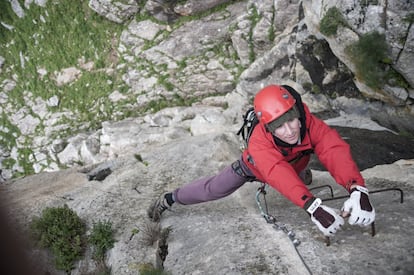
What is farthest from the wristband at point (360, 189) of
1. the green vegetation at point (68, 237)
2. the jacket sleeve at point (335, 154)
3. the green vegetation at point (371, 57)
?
the green vegetation at point (371, 57)

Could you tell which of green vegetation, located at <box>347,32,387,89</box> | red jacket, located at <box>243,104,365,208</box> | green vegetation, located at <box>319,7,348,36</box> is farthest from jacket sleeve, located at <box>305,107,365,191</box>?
green vegetation, located at <box>319,7,348,36</box>

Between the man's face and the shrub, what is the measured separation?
6245 millimetres

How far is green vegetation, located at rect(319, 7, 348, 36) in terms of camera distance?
434 inches

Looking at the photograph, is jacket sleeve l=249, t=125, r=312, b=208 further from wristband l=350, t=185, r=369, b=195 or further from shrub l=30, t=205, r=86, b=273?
shrub l=30, t=205, r=86, b=273

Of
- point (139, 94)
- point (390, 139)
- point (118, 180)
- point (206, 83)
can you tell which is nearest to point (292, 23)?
point (206, 83)

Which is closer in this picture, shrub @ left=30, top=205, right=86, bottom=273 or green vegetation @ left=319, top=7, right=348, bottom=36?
shrub @ left=30, top=205, right=86, bottom=273

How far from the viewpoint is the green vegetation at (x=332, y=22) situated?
11028 millimetres

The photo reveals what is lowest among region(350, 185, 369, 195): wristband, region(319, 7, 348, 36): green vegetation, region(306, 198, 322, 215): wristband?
region(306, 198, 322, 215): wristband

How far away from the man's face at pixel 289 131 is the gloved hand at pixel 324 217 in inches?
51.9

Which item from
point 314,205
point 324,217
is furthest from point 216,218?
point 324,217

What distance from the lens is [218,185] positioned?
8258 mm

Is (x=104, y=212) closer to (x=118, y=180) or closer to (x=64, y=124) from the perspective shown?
(x=118, y=180)

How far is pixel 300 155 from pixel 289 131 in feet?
3.67

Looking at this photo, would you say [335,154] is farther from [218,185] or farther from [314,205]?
[218,185]
